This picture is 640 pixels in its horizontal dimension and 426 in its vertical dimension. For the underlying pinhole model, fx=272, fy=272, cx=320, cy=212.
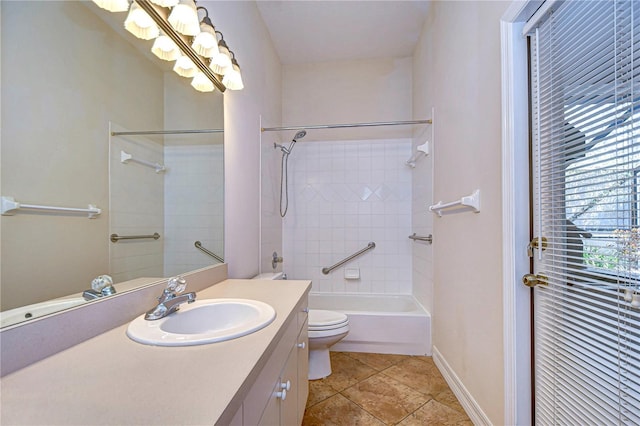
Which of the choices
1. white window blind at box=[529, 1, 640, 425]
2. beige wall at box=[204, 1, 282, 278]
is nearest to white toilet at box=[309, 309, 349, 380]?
beige wall at box=[204, 1, 282, 278]

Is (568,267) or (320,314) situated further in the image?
(320,314)

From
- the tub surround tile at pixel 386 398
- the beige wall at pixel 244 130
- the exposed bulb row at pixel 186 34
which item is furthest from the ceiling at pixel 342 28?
the tub surround tile at pixel 386 398

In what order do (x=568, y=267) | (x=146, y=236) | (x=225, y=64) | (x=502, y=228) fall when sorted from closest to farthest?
(x=568, y=267) → (x=146, y=236) → (x=502, y=228) → (x=225, y=64)

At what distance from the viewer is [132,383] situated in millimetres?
538

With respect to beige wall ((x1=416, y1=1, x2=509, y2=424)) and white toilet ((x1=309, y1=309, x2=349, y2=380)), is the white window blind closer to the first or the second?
beige wall ((x1=416, y1=1, x2=509, y2=424))

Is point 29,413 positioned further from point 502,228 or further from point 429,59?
point 429,59

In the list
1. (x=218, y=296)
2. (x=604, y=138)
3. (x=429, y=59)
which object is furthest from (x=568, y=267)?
(x=429, y=59)

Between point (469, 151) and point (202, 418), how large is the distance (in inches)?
63.9

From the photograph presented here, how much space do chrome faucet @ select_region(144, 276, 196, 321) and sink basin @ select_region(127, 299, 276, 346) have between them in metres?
0.02

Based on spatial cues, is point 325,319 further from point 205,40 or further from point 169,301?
point 205,40

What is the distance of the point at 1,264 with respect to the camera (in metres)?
0.58

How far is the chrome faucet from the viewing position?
34.3 inches

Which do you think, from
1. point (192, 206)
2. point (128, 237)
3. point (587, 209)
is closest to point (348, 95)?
point (192, 206)

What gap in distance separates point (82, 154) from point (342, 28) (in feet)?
7.92
